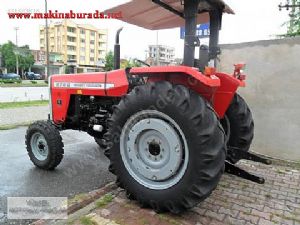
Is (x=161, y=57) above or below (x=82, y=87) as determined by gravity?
above

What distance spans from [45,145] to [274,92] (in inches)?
148

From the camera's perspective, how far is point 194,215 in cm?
316

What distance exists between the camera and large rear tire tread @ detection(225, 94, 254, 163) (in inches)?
169

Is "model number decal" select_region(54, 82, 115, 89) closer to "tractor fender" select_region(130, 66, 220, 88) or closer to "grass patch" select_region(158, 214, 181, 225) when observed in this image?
"tractor fender" select_region(130, 66, 220, 88)

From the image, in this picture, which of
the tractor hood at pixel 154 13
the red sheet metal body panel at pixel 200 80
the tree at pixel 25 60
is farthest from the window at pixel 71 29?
the red sheet metal body panel at pixel 200 80

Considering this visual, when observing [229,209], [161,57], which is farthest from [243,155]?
[161,57]

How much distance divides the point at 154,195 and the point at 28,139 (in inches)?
99.0

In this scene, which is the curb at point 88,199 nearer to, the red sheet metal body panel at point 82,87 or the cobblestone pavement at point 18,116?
the red sheet metal body panel at point 82,87

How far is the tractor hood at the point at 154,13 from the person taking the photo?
3644 mm

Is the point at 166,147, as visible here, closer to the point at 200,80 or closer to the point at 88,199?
the point at 200,80

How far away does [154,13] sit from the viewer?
414cm

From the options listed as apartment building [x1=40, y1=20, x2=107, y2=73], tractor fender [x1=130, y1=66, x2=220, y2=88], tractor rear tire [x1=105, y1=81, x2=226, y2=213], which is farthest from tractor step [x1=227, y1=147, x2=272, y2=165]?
apartment building [x1=40, y1=20, x2=107, y2=73]

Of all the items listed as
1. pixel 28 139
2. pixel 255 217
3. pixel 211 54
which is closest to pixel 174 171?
pixel 255 217

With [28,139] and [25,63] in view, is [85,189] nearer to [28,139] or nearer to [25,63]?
[28,139]
